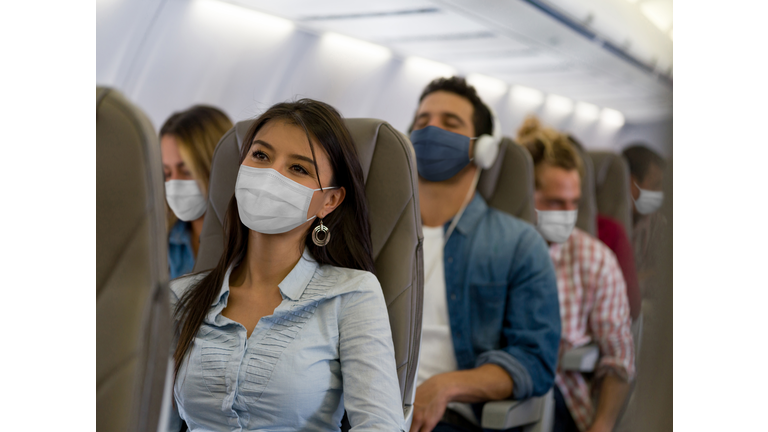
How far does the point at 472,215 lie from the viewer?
215 cm

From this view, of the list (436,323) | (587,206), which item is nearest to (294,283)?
(436,323)

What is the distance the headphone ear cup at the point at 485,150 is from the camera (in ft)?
6.96

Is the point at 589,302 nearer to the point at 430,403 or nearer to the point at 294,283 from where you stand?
the point at 430,403

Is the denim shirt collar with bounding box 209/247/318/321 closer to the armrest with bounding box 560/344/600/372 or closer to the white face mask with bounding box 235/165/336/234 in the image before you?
the white face mask with bounding box 235/165/336/234

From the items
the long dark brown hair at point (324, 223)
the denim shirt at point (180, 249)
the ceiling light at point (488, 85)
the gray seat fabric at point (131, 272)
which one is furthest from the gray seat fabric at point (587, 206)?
the gray seat fabric at point (131, 272)

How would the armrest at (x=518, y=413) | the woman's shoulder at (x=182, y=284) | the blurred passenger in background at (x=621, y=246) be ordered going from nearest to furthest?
the woman's shoulder at (x=182, y=284) < the armrest at (x=518, y=413) < the blurred passenger in background at (x=621, y=246)

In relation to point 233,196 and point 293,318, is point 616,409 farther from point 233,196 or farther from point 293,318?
point 233,196

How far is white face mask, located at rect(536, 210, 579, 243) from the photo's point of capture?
87.7 inches

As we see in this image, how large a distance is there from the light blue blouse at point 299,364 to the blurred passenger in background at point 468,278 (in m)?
0.65

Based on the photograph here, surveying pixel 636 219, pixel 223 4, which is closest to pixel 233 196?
pixel 223 4

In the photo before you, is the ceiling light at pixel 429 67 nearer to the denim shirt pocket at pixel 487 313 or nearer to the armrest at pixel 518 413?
the denim shirt pocket at pixel 487 313

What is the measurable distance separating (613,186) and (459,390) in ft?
2.93

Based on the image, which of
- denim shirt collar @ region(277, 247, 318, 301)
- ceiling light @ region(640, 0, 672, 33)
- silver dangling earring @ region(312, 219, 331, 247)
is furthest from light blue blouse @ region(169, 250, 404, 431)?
ceiling light @ region(640, 0, 672, 33)

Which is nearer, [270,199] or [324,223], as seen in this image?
[270,199]
